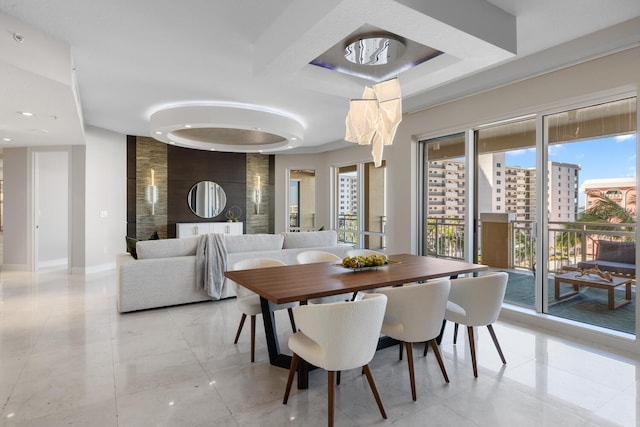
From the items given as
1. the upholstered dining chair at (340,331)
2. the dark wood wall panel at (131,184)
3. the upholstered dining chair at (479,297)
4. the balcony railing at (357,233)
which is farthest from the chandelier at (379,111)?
the dark wood wall panel at (131,184)

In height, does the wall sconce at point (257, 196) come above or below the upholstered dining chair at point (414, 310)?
above

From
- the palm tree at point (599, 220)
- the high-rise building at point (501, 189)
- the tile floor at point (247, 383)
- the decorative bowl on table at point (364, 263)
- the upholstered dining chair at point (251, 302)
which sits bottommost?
the tile floor at point (247, 383)

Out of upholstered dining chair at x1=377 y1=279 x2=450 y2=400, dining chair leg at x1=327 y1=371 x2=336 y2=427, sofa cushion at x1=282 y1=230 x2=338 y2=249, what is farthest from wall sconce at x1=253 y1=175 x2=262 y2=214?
dining chair leg at x1=327 y1=371 x2=336 y2=427

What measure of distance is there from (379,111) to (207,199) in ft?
19.9

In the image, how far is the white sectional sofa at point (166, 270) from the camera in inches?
161

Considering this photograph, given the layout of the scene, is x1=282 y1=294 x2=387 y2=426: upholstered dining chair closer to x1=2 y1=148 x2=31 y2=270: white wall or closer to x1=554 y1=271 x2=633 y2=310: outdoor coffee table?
x1=554 y1=271 x2=633 y2=310: outdoor coffee table

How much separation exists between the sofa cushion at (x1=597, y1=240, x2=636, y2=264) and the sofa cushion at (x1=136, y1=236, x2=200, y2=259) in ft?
15.1

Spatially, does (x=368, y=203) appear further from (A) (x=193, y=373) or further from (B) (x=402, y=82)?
(A) (x=193, y=373)

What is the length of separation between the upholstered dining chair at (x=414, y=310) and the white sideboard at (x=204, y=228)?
20.8ft

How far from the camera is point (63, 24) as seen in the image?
2.85 m

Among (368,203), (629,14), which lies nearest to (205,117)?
(368,203)

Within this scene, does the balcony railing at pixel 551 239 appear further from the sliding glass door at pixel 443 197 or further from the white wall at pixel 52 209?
the white wall at pixel 52 209

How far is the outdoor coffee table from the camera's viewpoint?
3414 millimetres

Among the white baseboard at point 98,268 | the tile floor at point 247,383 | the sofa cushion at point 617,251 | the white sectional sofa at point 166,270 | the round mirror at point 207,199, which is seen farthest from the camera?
the round mirror at point 207,199
